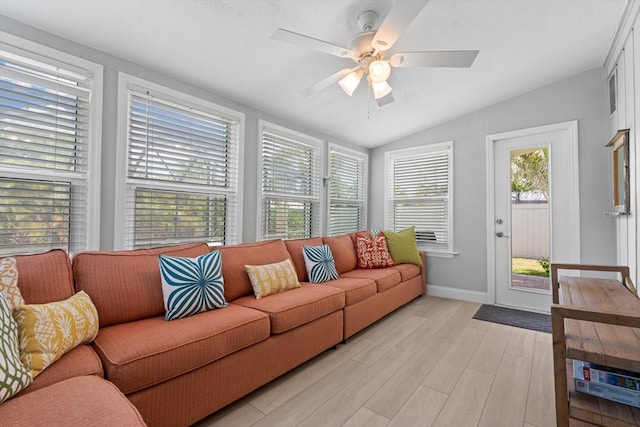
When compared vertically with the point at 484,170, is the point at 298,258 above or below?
below

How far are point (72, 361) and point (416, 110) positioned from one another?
12.9 feet

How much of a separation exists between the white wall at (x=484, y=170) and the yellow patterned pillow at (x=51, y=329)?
4076 mm

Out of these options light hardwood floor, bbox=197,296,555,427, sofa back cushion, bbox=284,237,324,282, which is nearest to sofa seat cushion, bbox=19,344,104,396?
light hardwood floor, bbox=197,296,555,427

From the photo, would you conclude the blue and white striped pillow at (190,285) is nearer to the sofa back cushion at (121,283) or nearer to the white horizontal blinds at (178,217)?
the sofa back cushion at (121,283)

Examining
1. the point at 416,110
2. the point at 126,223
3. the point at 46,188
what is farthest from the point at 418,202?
the point at 46,188

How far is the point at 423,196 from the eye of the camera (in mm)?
4547

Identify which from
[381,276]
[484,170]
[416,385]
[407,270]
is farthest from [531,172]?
[416,385]

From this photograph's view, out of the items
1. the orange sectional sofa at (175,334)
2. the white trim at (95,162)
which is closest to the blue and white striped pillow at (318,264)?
the orange sectional sofa at (175,334)

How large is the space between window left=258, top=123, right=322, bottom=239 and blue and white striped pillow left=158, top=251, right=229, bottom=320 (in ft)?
4.20

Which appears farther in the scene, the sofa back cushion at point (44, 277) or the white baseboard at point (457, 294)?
the white baseboard at point (457, 294)

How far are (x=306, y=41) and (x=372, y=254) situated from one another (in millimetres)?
2650

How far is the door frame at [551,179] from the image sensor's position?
11.0 ft

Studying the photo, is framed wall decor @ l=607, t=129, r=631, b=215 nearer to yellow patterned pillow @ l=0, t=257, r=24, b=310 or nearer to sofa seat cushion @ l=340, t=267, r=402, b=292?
sofa seat cushion @ l=340, t=267, r=402, b=292

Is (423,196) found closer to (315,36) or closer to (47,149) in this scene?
(315,36)
